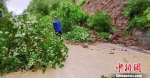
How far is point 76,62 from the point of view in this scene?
8.58 meters

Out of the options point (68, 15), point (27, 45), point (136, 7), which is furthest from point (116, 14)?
point (27, 45)

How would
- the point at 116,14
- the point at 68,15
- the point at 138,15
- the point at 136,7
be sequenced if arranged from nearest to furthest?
the point at 138,15 → the point at 136,7 → the point at 68,15 → the point at 116,14

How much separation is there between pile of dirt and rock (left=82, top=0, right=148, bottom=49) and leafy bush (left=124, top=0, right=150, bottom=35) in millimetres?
557

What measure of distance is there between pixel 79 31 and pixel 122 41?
2734 mm

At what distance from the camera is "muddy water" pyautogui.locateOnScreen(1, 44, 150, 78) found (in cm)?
726


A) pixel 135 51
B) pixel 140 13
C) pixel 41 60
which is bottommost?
pixel 135 51

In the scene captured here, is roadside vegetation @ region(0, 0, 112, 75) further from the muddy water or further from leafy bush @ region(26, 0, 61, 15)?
leafy bush @ region(26, 0, 61, 15)

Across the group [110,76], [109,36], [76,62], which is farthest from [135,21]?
[110,76]

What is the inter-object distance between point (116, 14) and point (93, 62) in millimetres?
8422

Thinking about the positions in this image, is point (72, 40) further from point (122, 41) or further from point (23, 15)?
point (23, 15)

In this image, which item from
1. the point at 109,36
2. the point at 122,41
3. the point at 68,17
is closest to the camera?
the point at 122,41

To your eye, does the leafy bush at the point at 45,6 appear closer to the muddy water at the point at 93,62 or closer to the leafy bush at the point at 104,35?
the leafy bush at the point at 104,35

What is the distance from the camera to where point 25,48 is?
7.49 m

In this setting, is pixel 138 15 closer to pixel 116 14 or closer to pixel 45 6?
pixel 116 14
